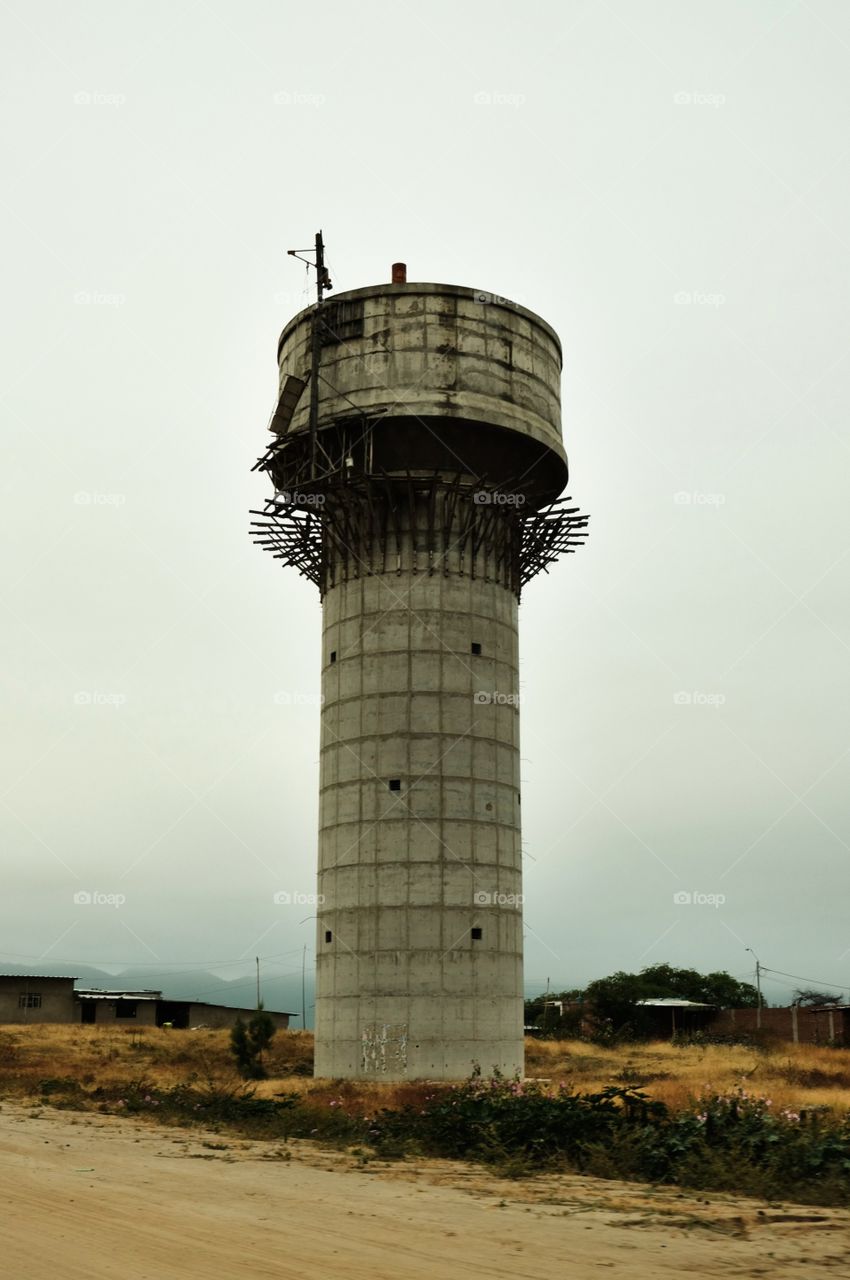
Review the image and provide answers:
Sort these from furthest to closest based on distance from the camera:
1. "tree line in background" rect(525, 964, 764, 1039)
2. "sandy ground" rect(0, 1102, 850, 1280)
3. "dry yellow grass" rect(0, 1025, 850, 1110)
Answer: "tree line in background" rect(525, 964, 764, 1039) < "dry yellow grass" rect(0, 1025, 850, 1110) < "sandy ground" rect(0, 1102, 850, 1280)

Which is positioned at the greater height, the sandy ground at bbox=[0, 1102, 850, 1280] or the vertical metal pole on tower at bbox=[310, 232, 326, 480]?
the vertical metal pole on tower at bbox=[310, 232, 326, 480]

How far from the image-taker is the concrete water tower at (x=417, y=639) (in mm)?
33750

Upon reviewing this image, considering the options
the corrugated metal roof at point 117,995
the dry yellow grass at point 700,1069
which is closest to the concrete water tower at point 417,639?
the dry yellow grass at point 700,1069

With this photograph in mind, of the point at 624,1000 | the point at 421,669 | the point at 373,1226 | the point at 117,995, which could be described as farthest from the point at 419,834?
the point at 117,995

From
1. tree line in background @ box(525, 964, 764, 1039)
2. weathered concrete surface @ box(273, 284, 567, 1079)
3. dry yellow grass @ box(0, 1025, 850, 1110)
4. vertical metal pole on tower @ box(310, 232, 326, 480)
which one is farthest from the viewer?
tree line in background @ box(525, 964, 764, 1039)

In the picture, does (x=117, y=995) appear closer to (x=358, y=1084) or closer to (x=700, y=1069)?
(x=700, y=1069)

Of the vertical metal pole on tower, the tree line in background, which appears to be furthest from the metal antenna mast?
the tree line in background

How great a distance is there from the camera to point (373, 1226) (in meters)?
13.9

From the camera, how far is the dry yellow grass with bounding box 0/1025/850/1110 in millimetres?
31594

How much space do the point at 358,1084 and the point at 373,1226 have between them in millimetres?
19590

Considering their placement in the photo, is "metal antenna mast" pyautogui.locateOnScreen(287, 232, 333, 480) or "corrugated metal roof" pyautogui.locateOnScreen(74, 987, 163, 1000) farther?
"corrugated metal roof" pyautogui.locateOnScreen(74, 987, 163, 1000)

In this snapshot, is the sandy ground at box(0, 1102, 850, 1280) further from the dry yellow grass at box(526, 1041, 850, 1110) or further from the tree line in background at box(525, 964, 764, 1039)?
the tree line in background at box(525, 964, 764, 1039)

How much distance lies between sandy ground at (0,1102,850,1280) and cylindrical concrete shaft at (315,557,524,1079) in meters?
13.4

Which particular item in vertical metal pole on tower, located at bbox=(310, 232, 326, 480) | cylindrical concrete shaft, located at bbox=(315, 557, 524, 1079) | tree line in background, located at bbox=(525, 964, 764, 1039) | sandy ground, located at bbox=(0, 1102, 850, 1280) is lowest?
tree line in background, located at bbox=(525, 964, 764, 1039)
